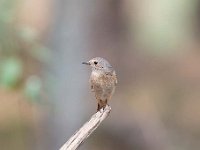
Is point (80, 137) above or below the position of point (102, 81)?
below

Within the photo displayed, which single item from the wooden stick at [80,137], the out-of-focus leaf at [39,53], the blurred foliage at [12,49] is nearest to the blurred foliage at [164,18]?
the out-of-focus leaf at [39,53]

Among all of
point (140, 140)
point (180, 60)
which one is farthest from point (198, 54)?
point (140, 140)

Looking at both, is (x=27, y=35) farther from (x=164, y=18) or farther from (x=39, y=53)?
(x=164, y=18)

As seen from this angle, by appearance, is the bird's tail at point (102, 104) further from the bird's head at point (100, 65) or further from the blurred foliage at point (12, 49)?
the blurred foliage at point (12, 49)

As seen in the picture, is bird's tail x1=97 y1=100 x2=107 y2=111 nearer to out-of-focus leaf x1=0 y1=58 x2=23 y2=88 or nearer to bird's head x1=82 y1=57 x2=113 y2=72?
bird's head x1=82 y1=57 x2=113 y2=72

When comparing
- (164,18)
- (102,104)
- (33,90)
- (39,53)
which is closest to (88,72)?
(164,18)

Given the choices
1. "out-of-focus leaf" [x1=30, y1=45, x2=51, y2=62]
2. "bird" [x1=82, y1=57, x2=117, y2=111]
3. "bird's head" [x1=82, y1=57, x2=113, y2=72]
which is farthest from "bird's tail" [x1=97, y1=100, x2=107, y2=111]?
"out-of-focus leaf" [x1=30, y1=45, x2=51, y2=62]
